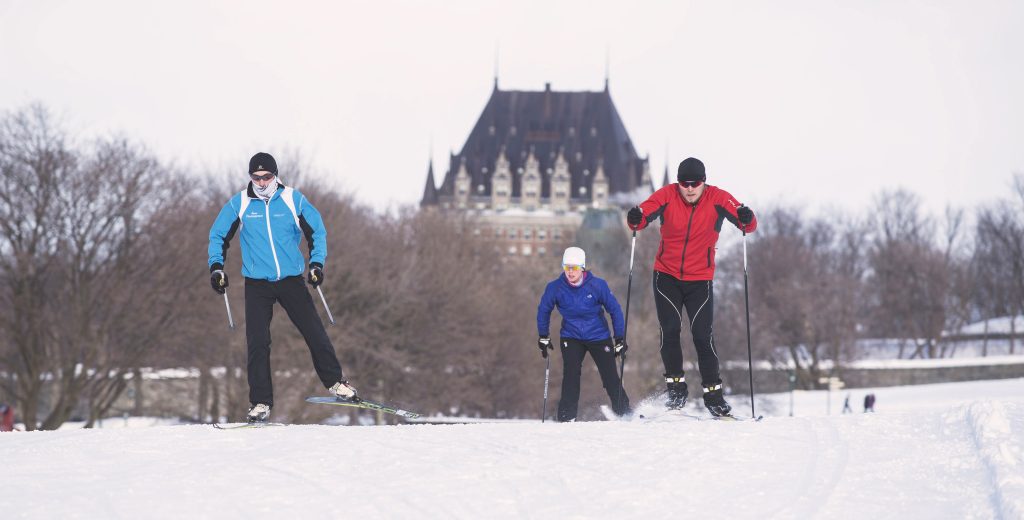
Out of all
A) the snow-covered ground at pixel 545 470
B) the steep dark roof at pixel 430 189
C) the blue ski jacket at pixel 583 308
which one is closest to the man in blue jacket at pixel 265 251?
the snow-covered ground at pixel 545 470

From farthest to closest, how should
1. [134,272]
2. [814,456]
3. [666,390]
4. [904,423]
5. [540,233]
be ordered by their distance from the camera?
[540,233]
[134,272]
[666,390]
[904,423]
[814,456]

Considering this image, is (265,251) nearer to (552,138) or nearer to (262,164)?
(262,164)

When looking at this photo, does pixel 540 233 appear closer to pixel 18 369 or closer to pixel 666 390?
pixel 18 369

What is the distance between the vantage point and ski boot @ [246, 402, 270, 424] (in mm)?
8906

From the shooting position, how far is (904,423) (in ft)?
26.5

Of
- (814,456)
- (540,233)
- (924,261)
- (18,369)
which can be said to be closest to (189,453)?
(814,456)

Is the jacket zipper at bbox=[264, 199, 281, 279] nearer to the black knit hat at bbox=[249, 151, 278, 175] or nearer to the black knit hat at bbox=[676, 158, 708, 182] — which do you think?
the black knit hat at bbox=[249, 151, 278, 175]

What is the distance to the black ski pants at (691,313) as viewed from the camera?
912cm

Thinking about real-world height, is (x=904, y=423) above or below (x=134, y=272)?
below

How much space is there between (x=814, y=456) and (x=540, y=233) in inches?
5354

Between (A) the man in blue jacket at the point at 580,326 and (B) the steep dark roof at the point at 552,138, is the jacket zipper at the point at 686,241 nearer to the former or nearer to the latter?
(A) the man in blue jacket at the point at 580,326

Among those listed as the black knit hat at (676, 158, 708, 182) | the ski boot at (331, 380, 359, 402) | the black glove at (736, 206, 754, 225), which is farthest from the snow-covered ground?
the black knit hat at (676, 158, 708, 182)

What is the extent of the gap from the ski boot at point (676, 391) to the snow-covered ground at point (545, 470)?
0.69 meters

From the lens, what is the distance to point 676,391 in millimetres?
9352
